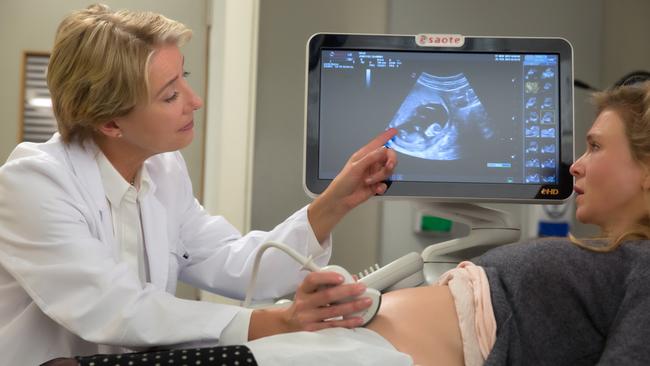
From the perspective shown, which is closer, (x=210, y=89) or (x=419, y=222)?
(x=419, y=222)

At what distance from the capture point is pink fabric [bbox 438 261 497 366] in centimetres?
128

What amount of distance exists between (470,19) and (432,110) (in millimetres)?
1088

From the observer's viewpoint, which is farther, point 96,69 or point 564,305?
point 96,69

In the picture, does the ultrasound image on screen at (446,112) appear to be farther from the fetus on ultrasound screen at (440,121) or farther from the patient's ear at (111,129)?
the patient's ear at (111,129)

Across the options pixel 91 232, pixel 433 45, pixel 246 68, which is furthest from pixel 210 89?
pixel 91 232

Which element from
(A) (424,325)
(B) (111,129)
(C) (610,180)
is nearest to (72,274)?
(B) (111,129)

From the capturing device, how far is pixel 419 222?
2619mm

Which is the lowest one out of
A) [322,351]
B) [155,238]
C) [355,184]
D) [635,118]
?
[322,351]

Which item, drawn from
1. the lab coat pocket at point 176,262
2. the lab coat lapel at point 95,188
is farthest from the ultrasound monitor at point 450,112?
the lab coat lapel at point 95,188

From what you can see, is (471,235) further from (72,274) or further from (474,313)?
(72,274)

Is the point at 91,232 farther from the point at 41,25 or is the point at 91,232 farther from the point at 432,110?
the point at 41,25

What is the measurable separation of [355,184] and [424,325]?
1.28 feet

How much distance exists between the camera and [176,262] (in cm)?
165

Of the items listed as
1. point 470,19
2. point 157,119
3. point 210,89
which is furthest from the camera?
point 210,89
